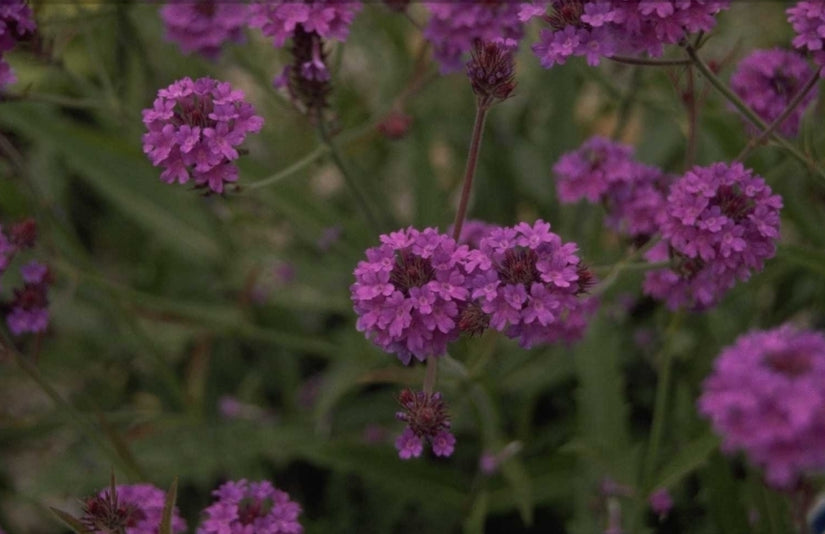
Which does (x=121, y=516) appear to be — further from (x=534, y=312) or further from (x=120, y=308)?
(x=120, y=308)

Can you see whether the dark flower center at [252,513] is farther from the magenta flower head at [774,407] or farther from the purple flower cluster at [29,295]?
the magenta flower head at [774,407]

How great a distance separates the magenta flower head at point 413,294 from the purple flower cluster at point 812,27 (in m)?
0.50

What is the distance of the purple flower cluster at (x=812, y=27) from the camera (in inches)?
48.3

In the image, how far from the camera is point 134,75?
8.02ft

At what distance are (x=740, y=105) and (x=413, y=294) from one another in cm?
49

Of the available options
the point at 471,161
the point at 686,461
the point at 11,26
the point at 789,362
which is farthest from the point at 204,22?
the point at 789,362

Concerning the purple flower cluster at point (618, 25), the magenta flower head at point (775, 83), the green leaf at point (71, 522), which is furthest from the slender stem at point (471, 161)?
the green leaf at point (71, 522)

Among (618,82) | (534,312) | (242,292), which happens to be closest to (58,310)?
(242,292)

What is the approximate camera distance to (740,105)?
1.26 metres

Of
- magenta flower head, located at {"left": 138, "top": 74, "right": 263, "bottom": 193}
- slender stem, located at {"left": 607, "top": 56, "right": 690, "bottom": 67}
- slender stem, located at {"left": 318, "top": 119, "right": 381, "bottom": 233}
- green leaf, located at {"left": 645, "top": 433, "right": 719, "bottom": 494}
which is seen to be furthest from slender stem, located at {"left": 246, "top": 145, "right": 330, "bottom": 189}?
green leaf, located at {"left": 645, "top": 433, "right": 719, "bottom": 494}

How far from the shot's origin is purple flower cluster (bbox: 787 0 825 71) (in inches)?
48.3

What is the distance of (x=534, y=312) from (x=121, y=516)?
0.52 m

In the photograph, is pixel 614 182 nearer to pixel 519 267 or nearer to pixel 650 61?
pixel 650 61

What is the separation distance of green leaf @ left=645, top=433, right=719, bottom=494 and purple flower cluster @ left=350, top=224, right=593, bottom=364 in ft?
1.16
